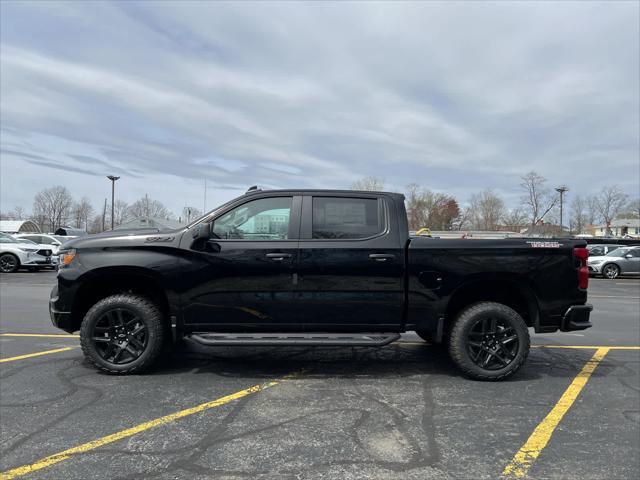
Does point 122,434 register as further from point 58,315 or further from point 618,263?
point 618,263

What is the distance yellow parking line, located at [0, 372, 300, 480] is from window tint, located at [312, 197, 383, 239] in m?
1.63

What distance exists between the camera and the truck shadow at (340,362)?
190 inches

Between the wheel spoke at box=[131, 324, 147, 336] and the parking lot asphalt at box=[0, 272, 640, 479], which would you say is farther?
the wheel spoke at box=[131, 324, 147, 336]

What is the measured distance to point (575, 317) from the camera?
15.1 ft

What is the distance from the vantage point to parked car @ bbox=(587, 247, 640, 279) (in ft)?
70.1

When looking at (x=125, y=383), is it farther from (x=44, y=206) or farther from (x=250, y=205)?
(x=44, y=206)

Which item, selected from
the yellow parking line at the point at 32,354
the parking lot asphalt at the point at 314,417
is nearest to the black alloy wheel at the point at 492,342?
the parking lot asphalt at the point at 314,417

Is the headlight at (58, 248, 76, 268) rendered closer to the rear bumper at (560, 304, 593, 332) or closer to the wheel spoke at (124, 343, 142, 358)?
the wheel spoke at (124, 343, 142, 358)

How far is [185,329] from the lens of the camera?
4.53 meters

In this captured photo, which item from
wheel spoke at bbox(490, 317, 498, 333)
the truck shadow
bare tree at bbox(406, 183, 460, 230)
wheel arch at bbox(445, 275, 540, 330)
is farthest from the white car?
bare tree at bbox(406, 183, 460, 230)

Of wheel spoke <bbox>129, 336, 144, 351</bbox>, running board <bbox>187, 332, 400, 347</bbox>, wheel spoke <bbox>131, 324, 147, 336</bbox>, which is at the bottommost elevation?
wheel spoke <bbox>129, 336, 144, 351</bbox>

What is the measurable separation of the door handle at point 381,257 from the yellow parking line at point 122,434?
1584 millimetres

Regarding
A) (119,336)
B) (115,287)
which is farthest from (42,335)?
(119,336)

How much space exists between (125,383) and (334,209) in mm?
2670
